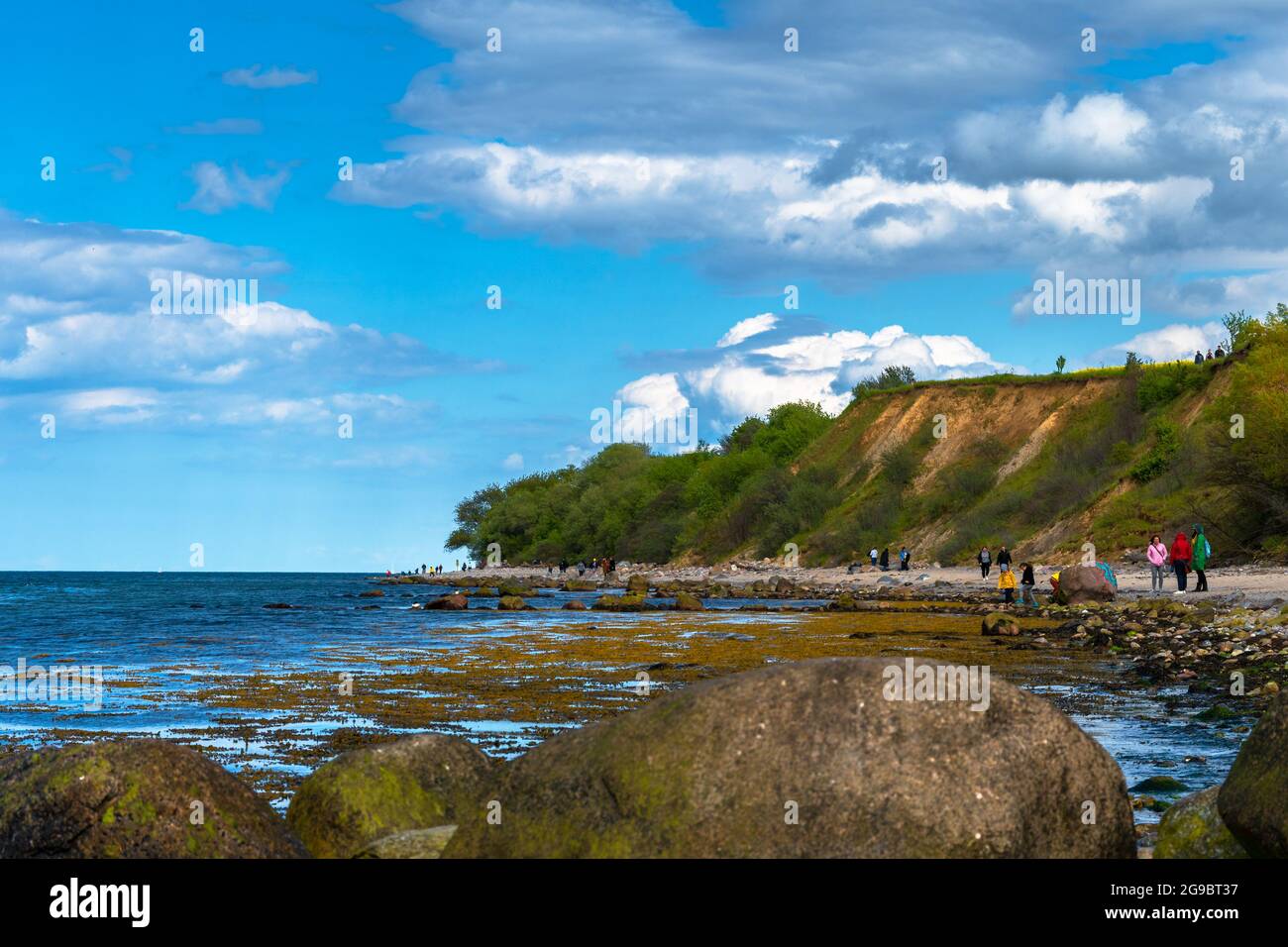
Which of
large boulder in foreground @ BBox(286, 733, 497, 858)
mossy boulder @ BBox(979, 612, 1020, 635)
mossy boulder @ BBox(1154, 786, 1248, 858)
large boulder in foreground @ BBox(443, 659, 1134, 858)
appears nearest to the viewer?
large boulder in foreground @ BBox(443, 659, 1134, 858)

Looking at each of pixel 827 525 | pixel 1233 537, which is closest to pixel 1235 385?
pixel 1233 537

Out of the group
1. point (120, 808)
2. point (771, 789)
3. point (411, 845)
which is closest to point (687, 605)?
point (411, 845)

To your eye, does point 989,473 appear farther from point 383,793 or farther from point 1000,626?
point 383,793

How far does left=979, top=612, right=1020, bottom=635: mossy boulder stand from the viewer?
3238cm

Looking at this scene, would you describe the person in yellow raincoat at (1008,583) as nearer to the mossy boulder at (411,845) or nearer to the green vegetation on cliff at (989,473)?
the green vegetation on cliff at (989,473)

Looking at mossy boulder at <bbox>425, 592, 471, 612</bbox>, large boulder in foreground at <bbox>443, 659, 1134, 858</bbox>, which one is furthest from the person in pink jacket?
large boulder in foreground at <bbox>443, 659, 1134, 858</bbox>

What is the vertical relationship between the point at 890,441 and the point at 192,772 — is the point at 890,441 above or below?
above

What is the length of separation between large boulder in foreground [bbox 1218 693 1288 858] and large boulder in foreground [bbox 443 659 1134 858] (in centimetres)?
79

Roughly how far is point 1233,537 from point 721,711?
45.1 meters

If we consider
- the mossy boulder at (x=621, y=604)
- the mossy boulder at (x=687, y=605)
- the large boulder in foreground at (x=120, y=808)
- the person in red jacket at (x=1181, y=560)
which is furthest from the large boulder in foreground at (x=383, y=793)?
the mossy boulder at (x=621, y=604)

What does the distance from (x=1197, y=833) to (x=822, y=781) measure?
10.0 ft

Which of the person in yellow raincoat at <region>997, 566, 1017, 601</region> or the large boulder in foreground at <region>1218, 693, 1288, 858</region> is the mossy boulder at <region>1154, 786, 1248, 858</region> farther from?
the person in yellow raincoat at <region>997, 566, 1017, 601</region>
